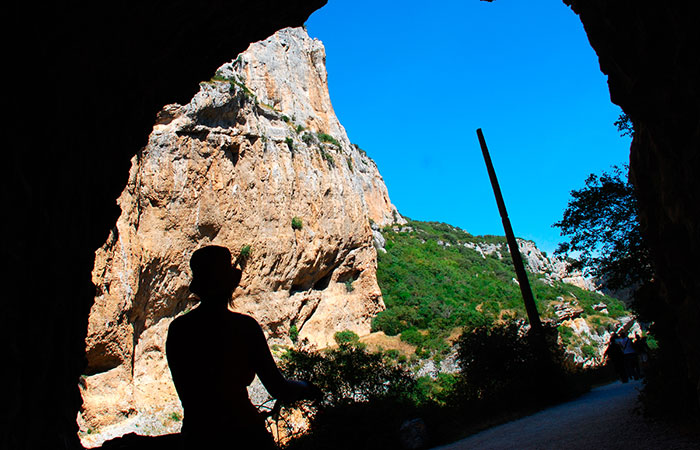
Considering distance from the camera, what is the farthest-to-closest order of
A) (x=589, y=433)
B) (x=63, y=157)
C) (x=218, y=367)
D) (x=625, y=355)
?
(x=625, y=355) < (x=589, y=433) < (x=63, y=157) < (x=218, y=367)

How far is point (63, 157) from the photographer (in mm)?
3711

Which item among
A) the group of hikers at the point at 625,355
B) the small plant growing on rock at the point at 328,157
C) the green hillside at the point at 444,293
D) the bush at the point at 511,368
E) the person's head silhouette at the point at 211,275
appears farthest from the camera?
the small plant growing on rock at the point at 328,157

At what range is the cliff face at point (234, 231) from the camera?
1631 centimetres

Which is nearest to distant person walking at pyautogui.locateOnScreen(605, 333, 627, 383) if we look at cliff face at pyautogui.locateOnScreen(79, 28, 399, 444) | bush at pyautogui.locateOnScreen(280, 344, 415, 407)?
bush at pyautogui.locateOnScreen(280, 344, 415, 407)

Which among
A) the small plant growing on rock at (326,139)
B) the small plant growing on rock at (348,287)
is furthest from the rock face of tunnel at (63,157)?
the small plant growing on rock at (326,139)

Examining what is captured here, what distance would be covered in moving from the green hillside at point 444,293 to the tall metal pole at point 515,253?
1573 centimetres

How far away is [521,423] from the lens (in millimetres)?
8211

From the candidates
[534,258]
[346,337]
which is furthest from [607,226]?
[534,258]

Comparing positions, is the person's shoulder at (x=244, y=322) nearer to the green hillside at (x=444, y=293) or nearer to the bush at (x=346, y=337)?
the green hillside at (x=444, y=293)

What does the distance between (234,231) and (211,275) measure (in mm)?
21865

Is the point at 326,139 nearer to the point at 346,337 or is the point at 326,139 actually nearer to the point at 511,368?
the point at 346,337

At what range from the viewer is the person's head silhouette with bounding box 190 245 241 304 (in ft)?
6.43

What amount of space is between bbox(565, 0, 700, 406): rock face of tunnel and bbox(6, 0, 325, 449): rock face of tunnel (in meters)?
4.21

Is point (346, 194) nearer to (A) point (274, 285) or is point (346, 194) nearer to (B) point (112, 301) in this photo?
(A) point (274, 285)
